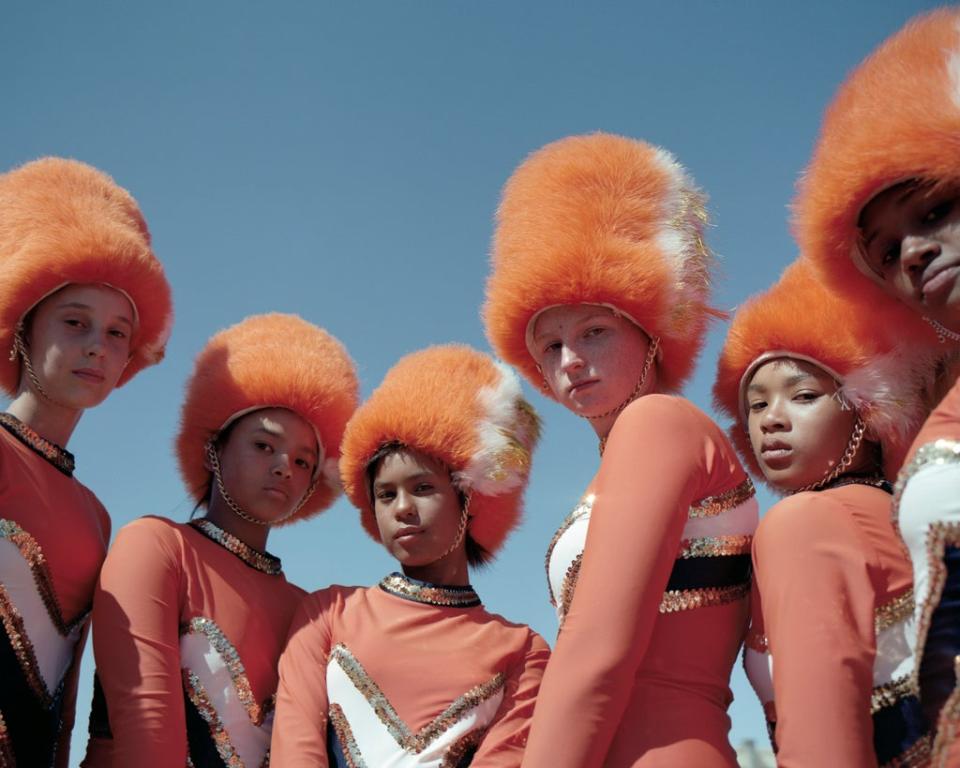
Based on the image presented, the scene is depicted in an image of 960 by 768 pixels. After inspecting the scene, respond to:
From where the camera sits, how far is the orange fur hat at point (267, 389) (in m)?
4.57

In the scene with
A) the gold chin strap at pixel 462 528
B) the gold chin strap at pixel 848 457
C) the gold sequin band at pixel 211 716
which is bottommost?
the gold sequin band at pixel 211 716

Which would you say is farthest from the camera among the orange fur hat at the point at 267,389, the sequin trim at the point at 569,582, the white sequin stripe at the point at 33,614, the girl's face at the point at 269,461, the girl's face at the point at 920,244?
the orange fur hat at the point at 267,389

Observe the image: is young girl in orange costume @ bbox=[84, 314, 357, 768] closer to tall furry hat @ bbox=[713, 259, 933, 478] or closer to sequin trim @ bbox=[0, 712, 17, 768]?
sequin trim @ bbox=[0, 712, 17, 768]

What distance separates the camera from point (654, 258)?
346cm

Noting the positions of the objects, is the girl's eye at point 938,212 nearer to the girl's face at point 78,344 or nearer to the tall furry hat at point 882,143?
the tall furry hat at point 882,143

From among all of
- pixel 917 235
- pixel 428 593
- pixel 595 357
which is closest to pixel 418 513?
pixel 428 593

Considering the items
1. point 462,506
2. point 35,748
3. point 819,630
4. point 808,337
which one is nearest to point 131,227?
point 462,506

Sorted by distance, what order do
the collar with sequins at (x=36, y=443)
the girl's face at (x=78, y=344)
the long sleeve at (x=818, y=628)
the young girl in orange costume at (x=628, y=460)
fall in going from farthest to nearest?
the girl's face at (x=78, y=344) < the collar with sequins at (x=36, y=443) < the young girl in orange costume at (x=628, y=460) < the long sleeve at (x=818, y=628)

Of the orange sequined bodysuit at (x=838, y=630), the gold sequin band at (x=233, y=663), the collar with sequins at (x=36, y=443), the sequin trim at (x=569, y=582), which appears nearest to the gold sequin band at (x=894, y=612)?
the orange sequined bodysuit at (x=838, y=630)

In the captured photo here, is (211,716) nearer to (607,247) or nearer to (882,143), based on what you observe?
(607,247)

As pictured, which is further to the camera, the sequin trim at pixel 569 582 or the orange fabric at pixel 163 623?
the orange fabric at pixel 163 623

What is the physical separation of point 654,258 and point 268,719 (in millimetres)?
2226

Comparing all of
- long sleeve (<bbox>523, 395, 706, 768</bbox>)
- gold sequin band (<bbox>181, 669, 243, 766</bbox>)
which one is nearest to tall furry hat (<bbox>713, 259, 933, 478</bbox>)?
long sleeve (<bbox>523, 395, 706, 768</bbox>)

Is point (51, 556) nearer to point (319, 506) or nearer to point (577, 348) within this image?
point (319, 506)
